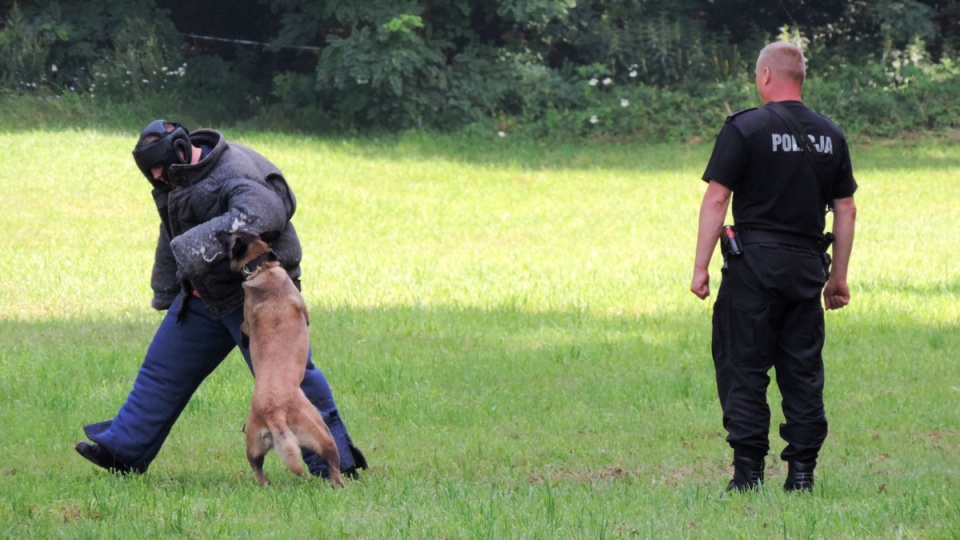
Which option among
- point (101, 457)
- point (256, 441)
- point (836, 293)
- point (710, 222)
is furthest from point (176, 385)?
point (836, 293)

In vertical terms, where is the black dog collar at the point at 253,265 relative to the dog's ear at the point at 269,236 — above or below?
below

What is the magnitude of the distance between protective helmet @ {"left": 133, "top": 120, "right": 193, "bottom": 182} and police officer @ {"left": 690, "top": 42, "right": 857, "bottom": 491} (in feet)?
7.66

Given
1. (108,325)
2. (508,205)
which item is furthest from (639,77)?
(108,325)

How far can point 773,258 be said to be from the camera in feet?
18.2

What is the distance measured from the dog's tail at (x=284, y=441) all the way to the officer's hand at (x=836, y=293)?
253 centimetres

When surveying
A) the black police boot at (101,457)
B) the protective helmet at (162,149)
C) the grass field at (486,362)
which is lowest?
the grass field at (486,362)

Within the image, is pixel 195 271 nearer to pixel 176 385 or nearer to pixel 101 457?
pixel 176 385

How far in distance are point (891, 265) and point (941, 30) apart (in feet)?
47.2

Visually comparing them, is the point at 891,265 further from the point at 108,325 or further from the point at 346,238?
the point at 108,325

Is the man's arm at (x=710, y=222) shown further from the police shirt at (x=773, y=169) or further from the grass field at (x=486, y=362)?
the grass field at (x=486, y=362)

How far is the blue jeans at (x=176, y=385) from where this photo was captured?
19.5ft

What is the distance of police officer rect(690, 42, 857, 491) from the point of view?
5.56 metres

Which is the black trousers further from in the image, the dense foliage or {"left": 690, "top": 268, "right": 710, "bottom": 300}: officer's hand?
the dense foliage

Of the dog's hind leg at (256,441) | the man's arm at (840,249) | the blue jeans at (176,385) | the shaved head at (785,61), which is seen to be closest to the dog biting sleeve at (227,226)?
the blue jeans at (176,385)
